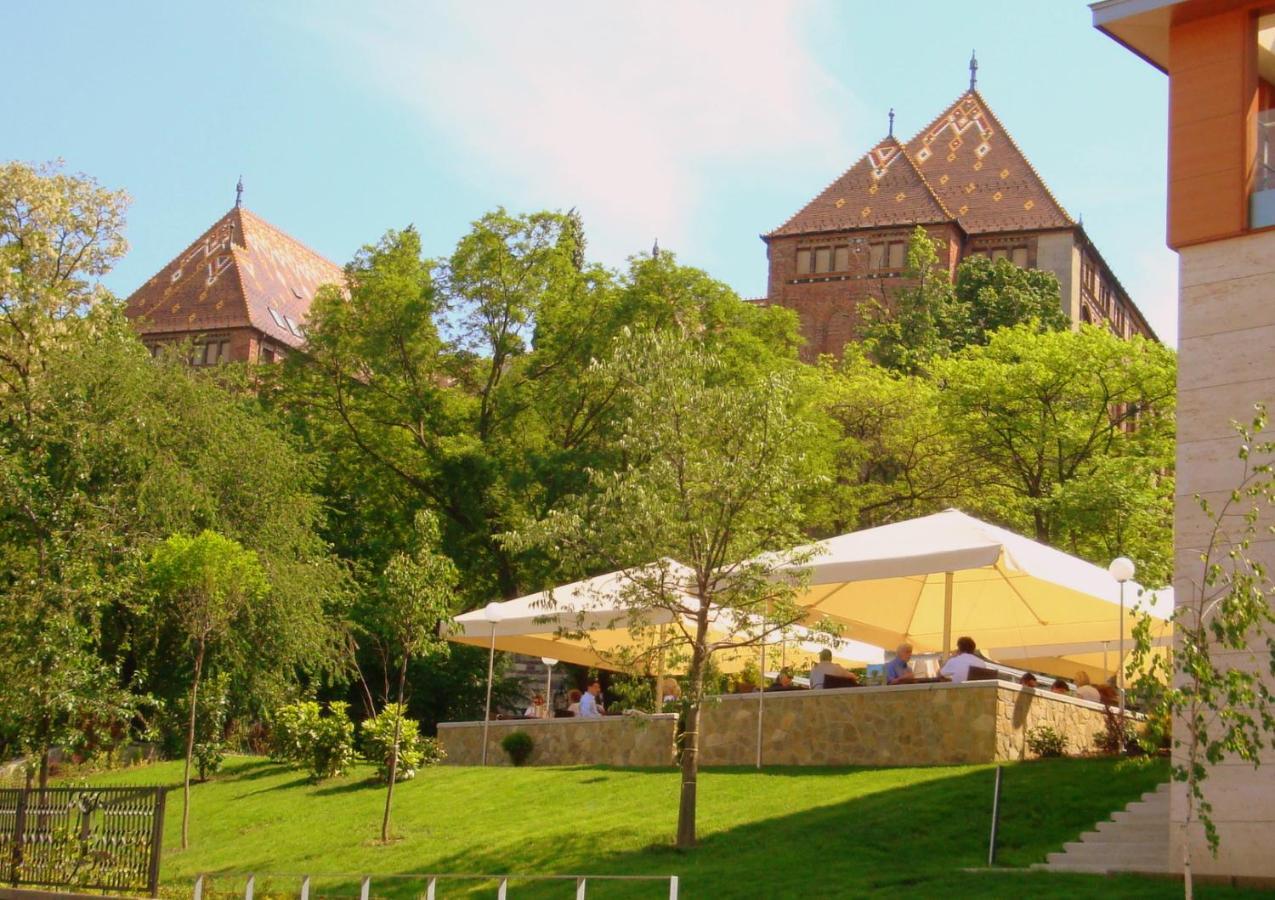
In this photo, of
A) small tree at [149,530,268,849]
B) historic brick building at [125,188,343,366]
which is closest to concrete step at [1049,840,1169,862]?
small tree at [149,530,268,849]

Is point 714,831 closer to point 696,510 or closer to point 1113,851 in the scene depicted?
point 696,510

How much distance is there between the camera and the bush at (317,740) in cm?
2438

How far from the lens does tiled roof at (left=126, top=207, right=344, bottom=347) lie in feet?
314

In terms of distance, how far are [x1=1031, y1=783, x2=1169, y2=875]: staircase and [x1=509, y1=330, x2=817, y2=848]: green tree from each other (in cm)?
418

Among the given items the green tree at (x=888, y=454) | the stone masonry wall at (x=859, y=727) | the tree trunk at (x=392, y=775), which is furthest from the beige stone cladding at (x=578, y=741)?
the green tree at (x=888, y=454)

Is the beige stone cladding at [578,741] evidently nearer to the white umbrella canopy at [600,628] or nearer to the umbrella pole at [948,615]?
the white umbrella canopy at [600,628]

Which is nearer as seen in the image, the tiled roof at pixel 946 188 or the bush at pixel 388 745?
the bush at pixel 388 745

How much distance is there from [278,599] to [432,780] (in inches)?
412

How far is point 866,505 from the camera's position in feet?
164

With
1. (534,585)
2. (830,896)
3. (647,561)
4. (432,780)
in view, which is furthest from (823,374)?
(830,896)

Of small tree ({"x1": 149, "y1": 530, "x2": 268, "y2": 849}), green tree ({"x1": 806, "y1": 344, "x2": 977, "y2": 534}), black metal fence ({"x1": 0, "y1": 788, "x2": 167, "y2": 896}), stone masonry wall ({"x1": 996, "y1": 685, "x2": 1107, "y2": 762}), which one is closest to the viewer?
black metal fence ({"x1": 0, "y1": 788, "x2": 167, "y2": 896})

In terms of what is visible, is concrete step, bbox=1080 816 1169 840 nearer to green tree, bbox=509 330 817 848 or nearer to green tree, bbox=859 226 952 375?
green tree, bbox=509 330 817 848

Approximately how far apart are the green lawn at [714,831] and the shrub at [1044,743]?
0.74 meters

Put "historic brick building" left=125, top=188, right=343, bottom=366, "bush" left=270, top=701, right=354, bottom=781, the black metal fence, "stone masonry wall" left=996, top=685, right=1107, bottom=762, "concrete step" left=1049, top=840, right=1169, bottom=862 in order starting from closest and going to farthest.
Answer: "concrete step" left=1049, top=840, right=1169, bottom=862 → the black metal fence → "stone masonry wall" left=996, top=685, right=1107, bottom=762 → "bush" left=270, top=701, right=354, bottom=781 → "historic brick building" left=125, top=188, right=343, bottom=366
